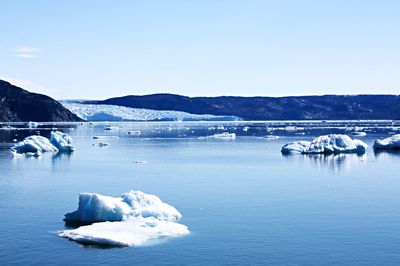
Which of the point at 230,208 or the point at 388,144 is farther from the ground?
the point at 388,144

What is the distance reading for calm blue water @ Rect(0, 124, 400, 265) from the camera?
9.30 metres

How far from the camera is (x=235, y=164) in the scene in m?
24.2

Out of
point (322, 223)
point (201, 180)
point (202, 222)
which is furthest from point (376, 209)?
point (201, 180)

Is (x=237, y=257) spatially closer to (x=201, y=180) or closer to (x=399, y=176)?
(x=201, y=180)

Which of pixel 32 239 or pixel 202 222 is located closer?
pixel 32 239

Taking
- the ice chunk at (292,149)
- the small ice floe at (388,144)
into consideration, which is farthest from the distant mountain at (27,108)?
the ice chunk at (292,149)

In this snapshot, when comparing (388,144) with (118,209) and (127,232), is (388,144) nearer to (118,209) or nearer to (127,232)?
(118,209)

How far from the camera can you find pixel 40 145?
30.6 meters

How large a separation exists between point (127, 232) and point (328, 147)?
68.5ft

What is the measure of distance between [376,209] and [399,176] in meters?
7.39

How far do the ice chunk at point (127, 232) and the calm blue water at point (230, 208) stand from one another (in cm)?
24

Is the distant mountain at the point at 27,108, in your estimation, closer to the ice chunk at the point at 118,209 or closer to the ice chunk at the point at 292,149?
the ice chunk at the point at 292,149

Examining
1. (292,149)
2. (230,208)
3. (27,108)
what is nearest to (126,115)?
(27,108)

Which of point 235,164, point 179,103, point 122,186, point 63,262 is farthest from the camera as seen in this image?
point 179,103
